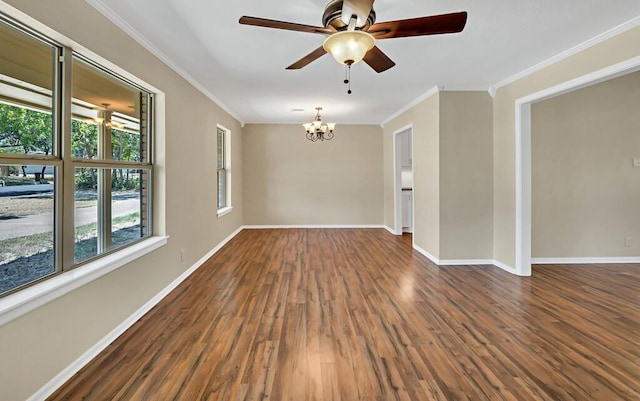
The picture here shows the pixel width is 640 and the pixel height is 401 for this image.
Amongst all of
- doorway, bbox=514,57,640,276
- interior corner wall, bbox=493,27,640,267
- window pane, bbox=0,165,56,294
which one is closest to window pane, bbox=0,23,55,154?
window pane, bbox=0,165,56,294

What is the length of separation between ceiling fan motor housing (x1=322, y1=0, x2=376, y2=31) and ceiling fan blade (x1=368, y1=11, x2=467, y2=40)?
0.33 feet

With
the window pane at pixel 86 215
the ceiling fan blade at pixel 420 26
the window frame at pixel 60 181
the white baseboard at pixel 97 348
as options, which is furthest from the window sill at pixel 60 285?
the ceiling fan blade at pixel 420 26

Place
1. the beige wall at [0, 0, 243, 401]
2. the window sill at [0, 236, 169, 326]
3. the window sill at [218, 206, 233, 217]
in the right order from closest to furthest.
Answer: the window sill at [0, 236, 169, 326] < the beige wall at [0, 0, 243, 401] < the window sill at [218, 206, 233, 217]

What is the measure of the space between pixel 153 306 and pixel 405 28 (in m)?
3.18

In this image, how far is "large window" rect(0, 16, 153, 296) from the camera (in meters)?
1.76

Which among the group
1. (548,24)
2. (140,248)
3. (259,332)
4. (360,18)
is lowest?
(259,332)

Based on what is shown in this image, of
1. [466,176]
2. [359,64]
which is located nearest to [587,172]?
[466,176]

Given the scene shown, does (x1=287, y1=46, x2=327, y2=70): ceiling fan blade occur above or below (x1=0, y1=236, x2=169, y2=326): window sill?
above

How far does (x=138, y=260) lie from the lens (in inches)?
112

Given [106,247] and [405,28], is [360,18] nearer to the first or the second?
[405,28]

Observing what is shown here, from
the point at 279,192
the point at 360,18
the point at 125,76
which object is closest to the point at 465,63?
the point at 360,18

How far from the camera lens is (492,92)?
441 centimetres

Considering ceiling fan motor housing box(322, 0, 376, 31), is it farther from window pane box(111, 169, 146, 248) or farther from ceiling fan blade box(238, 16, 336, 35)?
window pane box(111, 169, 146, 248)

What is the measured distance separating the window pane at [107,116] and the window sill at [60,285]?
81 centimetres
